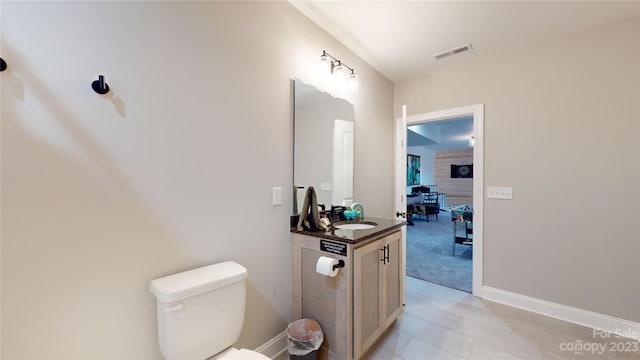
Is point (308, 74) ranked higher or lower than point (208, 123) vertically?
higher

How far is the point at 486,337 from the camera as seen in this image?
200cm

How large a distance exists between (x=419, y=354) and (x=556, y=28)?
2983 mm

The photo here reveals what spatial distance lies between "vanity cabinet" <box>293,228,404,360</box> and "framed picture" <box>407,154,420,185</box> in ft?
21.0

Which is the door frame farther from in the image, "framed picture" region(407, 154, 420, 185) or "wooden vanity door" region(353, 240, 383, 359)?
"framed picture" region(407, 154, 420, 185)

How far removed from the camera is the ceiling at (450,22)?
1887 millimetres

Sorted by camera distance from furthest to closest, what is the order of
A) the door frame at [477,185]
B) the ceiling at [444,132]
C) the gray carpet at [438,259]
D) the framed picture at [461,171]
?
the framed picture at [461,171] < the ceiling at [444,132] < the gray carpet at [438,259] < the door frame at [477,185]

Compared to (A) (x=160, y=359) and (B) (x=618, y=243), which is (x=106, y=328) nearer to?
(A) (x=160, y=359)

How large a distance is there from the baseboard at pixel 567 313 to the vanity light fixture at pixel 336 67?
2587mm

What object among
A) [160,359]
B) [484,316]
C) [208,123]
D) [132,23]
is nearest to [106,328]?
[160,359]

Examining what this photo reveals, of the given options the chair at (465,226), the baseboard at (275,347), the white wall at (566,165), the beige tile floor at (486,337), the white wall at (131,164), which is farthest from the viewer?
the chair at (465,226)

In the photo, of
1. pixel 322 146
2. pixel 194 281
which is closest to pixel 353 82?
pixel 322 146

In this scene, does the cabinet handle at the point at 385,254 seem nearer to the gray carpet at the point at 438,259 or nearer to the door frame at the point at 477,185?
the door frame at the point at 477,185

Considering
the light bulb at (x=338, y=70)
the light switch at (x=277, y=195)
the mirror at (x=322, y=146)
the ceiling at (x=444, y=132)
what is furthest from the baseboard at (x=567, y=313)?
the ceiling at (x=444, y=132)

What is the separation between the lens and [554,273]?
232cm
